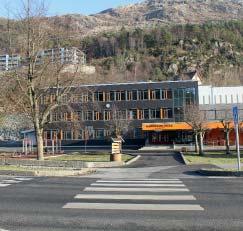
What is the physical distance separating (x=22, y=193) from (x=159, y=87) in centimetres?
7069

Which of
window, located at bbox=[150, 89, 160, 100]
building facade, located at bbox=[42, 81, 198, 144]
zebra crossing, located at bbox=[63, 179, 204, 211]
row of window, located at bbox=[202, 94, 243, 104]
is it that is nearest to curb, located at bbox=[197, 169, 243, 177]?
zebra crossing, located at bbox=[63, 179, 204, 211]

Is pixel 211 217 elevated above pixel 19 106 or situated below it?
below

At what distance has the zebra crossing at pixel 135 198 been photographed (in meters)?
11.5

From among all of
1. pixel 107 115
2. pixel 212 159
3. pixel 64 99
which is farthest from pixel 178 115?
pixel 64 99

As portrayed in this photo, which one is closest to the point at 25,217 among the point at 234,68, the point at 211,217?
the point at 211,217

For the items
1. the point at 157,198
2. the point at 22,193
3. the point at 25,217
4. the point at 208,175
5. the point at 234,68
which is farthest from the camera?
the point at 234,68

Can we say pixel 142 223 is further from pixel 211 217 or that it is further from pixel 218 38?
pixel 218 38

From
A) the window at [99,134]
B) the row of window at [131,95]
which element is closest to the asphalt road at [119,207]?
the row of window at [131,95]

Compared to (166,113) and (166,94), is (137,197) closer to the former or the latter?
(166,94)

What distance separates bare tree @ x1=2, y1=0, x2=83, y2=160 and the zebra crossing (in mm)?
20532

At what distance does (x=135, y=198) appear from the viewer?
1301 centimetres

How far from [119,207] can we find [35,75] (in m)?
25.1

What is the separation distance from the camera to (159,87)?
83.8 metres

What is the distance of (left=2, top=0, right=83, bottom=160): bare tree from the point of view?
35156mm
